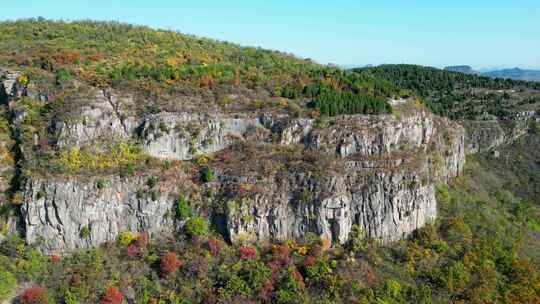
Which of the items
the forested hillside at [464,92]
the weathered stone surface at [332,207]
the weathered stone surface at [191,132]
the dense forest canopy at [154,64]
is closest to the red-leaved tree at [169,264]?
the weathered stone surface at [332,207]

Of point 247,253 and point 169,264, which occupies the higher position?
point 247,253

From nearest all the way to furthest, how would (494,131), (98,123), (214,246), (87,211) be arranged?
(87,211), (214,246), (98,123), (494,131)

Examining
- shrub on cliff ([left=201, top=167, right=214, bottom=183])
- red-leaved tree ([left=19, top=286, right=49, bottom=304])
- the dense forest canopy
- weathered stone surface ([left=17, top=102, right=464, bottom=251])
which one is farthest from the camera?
the dense forest canopy

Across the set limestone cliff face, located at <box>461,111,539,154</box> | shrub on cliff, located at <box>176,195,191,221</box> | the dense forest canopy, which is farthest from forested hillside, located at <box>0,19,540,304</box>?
limestone cliff face, located at <box>461,111,539,154</box>

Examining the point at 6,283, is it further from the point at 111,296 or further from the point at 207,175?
the point at 207,175

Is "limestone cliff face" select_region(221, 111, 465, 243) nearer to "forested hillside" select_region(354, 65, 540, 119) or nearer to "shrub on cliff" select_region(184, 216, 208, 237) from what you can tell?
"shrub on cliff" select_region(184, 216, 208, 237)

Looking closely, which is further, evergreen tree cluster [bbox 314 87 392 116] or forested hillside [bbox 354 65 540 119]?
forested hillside [bbox 354 65 540 119]

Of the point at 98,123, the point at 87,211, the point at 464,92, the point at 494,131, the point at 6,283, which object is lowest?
the point at 6,283

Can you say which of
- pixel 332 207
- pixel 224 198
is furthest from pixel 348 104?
pixel 224 198

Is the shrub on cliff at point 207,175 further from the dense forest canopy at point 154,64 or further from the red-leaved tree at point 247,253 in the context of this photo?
the dense forest canopy at point 154,64
